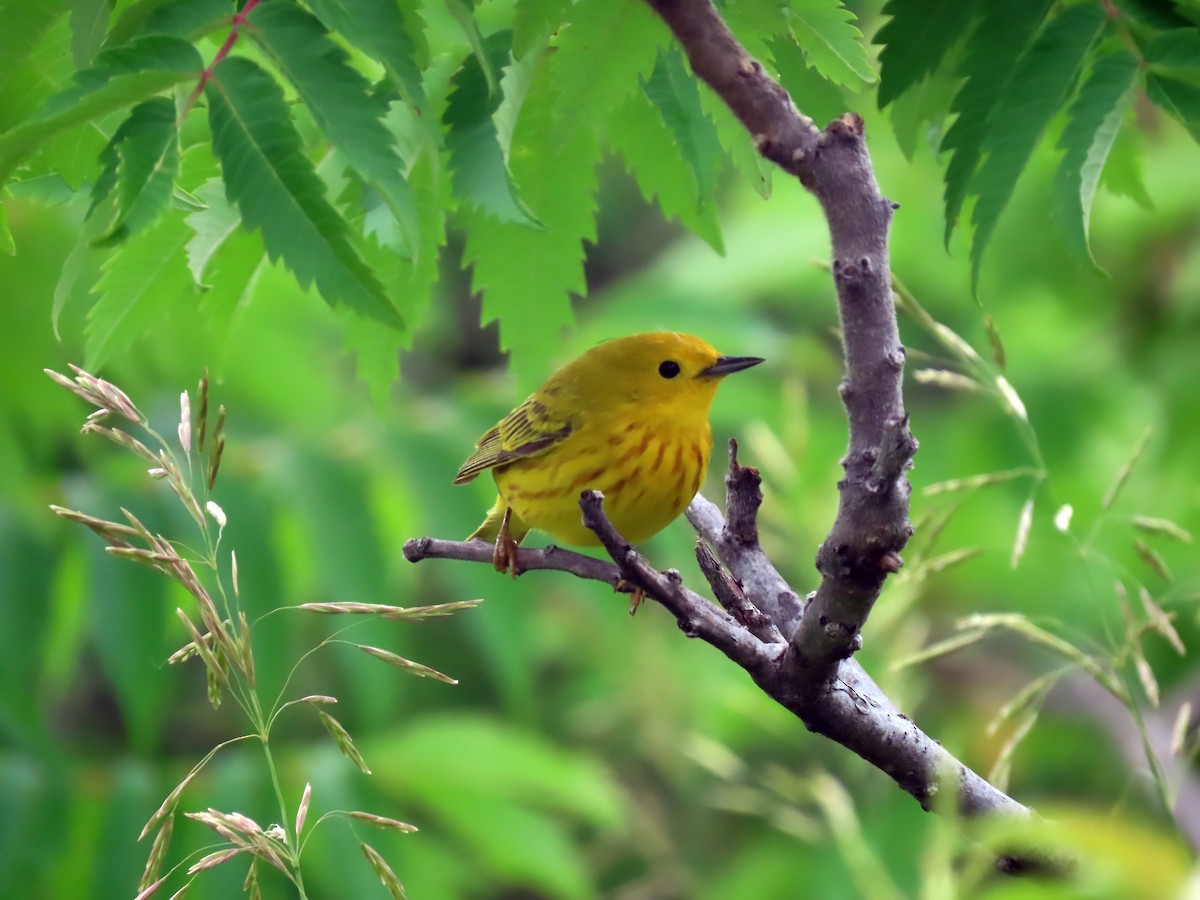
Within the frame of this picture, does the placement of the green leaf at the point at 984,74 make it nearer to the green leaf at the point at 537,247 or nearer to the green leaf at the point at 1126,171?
the green leaf at the point at 1126,171

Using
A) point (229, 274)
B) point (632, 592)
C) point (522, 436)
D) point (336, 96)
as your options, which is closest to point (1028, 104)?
point (336, 96)

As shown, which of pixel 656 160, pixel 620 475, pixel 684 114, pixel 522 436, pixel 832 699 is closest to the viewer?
pixel 832 699

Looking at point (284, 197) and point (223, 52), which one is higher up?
point (223, 52)

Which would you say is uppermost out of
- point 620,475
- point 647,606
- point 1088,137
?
point 1088,137

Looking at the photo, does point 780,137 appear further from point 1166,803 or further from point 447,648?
point 447,648

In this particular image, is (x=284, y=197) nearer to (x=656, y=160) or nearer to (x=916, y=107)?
(x=656, y=160)

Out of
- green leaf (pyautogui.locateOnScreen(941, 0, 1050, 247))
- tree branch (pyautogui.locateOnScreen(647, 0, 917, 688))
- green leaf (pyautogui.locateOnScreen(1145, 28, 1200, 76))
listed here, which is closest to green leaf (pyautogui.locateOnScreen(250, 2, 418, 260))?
tree branch (pyautogui.locateOnScreen(647, 0, 917, 688))

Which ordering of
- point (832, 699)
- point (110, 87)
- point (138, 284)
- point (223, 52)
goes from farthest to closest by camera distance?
point (138, 284), point (832, 699), point (223, 52), point (110, 87)

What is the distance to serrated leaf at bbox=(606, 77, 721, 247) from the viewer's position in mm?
2275

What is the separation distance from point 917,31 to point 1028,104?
207mm

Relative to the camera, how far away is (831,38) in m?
1.93

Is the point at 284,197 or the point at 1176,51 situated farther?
the point at 1176,51

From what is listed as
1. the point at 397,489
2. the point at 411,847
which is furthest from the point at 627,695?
the point at 397,489

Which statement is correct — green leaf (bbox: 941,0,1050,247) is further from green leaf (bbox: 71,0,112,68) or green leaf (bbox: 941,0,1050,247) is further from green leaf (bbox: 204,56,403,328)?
green leaf (bbox: 71,0,112,68)
